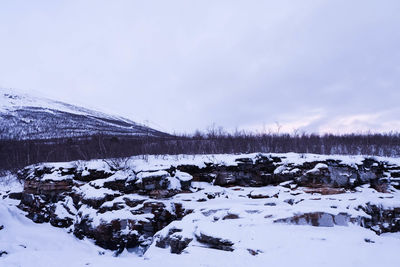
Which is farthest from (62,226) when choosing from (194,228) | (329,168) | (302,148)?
(302,148)

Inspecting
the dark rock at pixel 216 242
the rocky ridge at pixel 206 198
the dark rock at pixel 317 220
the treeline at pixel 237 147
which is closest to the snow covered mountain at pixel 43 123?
the treeline at pixel 237 147

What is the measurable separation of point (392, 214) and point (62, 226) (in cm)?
1149

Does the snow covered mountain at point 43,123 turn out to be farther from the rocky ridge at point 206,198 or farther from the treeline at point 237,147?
the rocky ridge at point 206,198

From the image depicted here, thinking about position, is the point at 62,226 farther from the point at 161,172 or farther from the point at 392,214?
the point at 392,214

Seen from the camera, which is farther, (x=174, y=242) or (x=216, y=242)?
(x=174, y=242)

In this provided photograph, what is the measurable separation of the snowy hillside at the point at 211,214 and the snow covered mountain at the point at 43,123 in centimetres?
1782

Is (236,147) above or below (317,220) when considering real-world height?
above

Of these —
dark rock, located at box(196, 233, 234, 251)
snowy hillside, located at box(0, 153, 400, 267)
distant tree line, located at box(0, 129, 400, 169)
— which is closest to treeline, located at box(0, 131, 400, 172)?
distant tree line, located at box(0, 129, 400, 169)

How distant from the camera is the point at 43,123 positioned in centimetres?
3728

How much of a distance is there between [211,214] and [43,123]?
37.9 m

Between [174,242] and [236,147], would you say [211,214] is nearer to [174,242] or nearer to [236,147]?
[174,242]

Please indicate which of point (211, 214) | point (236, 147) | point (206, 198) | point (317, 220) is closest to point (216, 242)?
point (211, 214)

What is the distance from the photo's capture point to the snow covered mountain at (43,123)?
3109cm

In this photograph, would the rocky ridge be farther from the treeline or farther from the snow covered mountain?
the snow covered mountain
